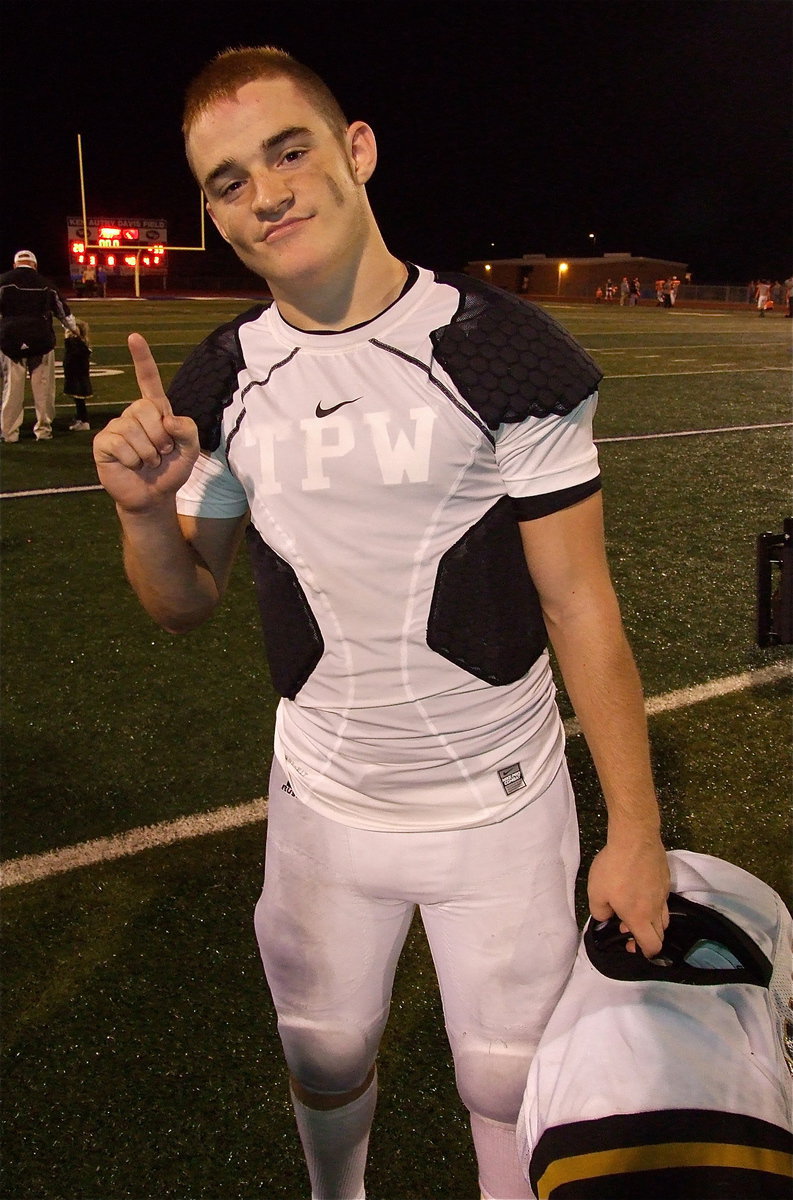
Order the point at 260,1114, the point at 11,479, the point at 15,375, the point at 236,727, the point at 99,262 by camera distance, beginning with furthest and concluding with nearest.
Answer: the point at 99,262 < the point at 15,375 < the point at 11,479 < the point at 236,727 < the point at 260,1114

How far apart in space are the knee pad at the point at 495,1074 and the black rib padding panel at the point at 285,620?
0.67m

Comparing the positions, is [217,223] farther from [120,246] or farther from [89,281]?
[120,246]

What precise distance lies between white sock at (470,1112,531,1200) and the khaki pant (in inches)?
340

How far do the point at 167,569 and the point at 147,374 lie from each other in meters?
0.34

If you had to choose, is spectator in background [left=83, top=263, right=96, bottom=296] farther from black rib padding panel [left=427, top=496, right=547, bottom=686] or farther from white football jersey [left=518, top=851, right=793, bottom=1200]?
white football jersey [left=518, top=851, right=793, bottom=1200]

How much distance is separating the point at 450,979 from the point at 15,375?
28.2 feet

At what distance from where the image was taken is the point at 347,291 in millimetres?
1403

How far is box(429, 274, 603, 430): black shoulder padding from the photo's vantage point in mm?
1322

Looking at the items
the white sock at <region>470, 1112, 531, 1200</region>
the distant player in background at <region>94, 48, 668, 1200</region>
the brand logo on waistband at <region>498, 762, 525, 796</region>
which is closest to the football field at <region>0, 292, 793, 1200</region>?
the white sock at <region>470, 1112, 531, 1200</region>

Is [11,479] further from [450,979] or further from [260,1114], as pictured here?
[450,979]

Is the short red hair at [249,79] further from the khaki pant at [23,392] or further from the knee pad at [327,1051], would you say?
the khaki pant at [23,392]

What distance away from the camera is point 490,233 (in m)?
86.2

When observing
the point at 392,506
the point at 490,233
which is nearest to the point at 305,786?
the point at 392,506

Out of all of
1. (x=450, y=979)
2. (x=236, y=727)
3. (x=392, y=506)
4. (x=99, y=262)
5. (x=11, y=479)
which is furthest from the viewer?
(x=99, y=262)
